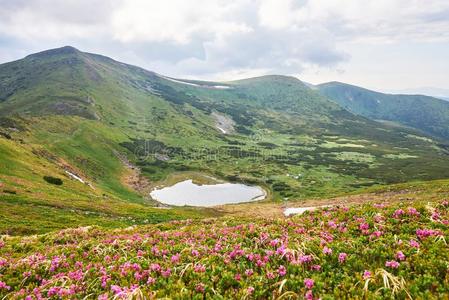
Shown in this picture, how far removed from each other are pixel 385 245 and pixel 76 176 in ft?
341

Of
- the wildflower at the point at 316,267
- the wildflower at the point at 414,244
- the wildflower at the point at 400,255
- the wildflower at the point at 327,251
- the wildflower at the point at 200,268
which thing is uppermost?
the wildflower at the point at 414,244

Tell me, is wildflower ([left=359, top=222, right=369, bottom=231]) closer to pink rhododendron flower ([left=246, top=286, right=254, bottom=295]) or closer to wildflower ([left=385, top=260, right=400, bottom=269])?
wildflower ([left=385, top=260, right=400, bottom=269])

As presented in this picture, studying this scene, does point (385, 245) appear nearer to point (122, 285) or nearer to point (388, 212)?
point (388, 212)

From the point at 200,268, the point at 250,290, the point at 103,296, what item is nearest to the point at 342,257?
the point at 250,290

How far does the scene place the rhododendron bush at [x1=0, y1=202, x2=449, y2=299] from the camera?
820 centimetres

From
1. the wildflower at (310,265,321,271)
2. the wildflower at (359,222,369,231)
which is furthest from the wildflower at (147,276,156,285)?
the wildflower at (359,222,369,231)

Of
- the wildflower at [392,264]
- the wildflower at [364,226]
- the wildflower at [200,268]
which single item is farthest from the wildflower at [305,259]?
the wildflower at [364,226]

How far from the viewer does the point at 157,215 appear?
182 feet

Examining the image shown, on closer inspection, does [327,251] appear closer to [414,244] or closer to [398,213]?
[414,244]

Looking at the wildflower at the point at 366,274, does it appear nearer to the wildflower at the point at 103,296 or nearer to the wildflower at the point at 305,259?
the wildflower at the point at 305,259

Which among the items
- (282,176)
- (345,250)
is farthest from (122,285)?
(282,176)

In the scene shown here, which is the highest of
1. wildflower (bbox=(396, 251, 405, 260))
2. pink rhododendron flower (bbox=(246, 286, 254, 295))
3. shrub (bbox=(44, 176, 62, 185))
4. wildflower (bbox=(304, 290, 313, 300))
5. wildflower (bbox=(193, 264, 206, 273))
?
wildflower (bbox=(396, 251, 405, 260))

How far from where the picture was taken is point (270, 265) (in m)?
10.0

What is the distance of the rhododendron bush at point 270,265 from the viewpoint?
8203mm
